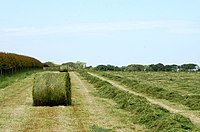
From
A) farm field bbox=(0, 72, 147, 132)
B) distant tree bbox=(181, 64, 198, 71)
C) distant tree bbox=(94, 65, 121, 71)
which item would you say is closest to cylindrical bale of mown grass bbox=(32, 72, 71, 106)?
farm field bbox=(0, 72, 147, 132)

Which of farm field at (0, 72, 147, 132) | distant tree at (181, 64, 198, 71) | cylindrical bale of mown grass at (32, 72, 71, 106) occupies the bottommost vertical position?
farm field at (0, 72, 147, 132)

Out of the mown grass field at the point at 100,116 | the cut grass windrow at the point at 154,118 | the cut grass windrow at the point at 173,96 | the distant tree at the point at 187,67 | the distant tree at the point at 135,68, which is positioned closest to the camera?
the cut grass windrow at the point at 154,118

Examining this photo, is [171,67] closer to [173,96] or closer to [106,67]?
[106,67]

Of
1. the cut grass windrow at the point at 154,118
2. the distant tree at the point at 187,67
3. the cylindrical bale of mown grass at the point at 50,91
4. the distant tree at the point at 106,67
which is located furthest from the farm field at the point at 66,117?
the distant tree at the point at 106,67

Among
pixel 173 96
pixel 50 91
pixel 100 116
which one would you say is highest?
pixel 50 91

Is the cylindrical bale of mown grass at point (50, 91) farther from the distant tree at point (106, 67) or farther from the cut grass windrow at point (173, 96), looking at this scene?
the distant tree at point (106, 67)

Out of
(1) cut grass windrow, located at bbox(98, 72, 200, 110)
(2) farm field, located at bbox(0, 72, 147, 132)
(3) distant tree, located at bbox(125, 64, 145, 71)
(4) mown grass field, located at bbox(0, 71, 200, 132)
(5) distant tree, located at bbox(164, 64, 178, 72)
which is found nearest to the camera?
(4) mown grass field, located at bbox(0, 71, 200, 132)

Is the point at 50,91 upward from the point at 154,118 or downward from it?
upward

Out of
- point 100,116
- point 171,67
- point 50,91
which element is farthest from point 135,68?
point 100,116

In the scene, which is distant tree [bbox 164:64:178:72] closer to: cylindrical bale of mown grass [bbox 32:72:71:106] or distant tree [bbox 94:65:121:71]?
distant tree [bbox 94:65:121:71]

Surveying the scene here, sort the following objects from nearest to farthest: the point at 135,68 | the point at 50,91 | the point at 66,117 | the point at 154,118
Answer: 1. the point at 154,118
2. the point at 66,117
3. the point at 50,91
4. the point at 135,68

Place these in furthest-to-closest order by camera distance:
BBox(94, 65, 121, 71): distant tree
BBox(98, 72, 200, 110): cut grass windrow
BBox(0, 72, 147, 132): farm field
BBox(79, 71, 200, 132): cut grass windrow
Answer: BBox(94, 65, 121, 71): distant tree < BBox(98, 72, 200, 110): cut grass windrow < BBox(0, 72, 147, 132): farm field < BBox(79, 71, 200, 132): cut grass windrow

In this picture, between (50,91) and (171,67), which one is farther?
(171,67)

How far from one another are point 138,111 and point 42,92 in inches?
157
